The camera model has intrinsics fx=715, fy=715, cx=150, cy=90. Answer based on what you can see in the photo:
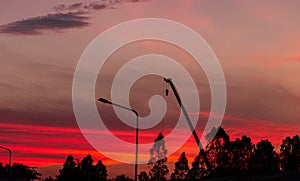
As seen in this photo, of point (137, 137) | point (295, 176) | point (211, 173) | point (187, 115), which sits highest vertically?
point (187, 115)

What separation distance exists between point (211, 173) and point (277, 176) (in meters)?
97.2

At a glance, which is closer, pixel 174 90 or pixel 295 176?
pixel 295 176

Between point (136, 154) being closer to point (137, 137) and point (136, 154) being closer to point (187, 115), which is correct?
point (137, 137)

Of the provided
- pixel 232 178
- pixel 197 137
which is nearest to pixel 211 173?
pixel 197 137

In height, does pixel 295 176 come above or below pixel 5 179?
below

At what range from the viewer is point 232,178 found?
91188 millimetres

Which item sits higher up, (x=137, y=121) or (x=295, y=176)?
(x=137, y=121)

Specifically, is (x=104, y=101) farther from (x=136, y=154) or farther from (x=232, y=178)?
(x=232, y=178)

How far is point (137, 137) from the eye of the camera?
88438mm

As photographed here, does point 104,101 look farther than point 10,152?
No

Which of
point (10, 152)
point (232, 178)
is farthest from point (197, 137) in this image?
point (232, 178)

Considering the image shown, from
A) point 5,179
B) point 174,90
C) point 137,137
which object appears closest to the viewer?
point 137,137

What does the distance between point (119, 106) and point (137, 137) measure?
4.44m

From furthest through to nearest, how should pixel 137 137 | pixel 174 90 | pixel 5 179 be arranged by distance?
pixel 174 90, pixel 5 179, pixel 137 137
